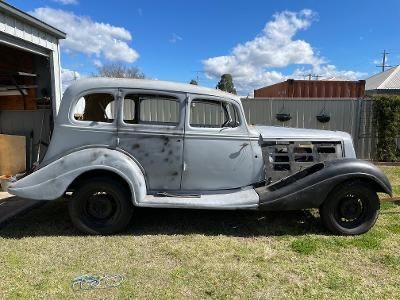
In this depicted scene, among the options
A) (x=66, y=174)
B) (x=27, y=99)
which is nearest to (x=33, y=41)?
(x=27, y=99)

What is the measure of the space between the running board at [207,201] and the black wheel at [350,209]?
97 cm

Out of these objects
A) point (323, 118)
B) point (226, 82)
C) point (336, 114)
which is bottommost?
point (323, 118)

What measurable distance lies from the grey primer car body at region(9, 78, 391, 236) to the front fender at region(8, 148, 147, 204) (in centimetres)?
1

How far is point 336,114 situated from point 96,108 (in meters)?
7.87

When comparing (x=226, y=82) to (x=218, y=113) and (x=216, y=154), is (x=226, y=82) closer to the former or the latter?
(x=218, y=113)

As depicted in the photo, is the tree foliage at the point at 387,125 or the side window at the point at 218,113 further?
the tree foliage at the point at 387,125

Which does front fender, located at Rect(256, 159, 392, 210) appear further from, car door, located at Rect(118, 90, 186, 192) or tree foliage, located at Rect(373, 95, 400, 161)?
tree foliage, located at Rect(373, 95, 400, 161)

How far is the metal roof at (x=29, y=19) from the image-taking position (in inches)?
211

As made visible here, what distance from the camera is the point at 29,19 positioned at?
5961mm

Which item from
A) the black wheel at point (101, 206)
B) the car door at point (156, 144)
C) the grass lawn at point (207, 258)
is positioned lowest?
the grass lawn at point (207, 258)

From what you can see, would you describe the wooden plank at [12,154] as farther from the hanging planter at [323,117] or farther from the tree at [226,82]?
the tree at [226,82]

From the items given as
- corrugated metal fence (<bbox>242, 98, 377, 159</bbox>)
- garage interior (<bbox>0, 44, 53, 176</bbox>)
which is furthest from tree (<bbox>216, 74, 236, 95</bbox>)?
garage interior (<bbox>0, 44, 53, 176</bbox>)

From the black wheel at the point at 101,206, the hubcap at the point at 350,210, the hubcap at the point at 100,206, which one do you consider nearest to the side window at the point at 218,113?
the black wheel at the point at 101,206

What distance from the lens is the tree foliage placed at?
10.2m
